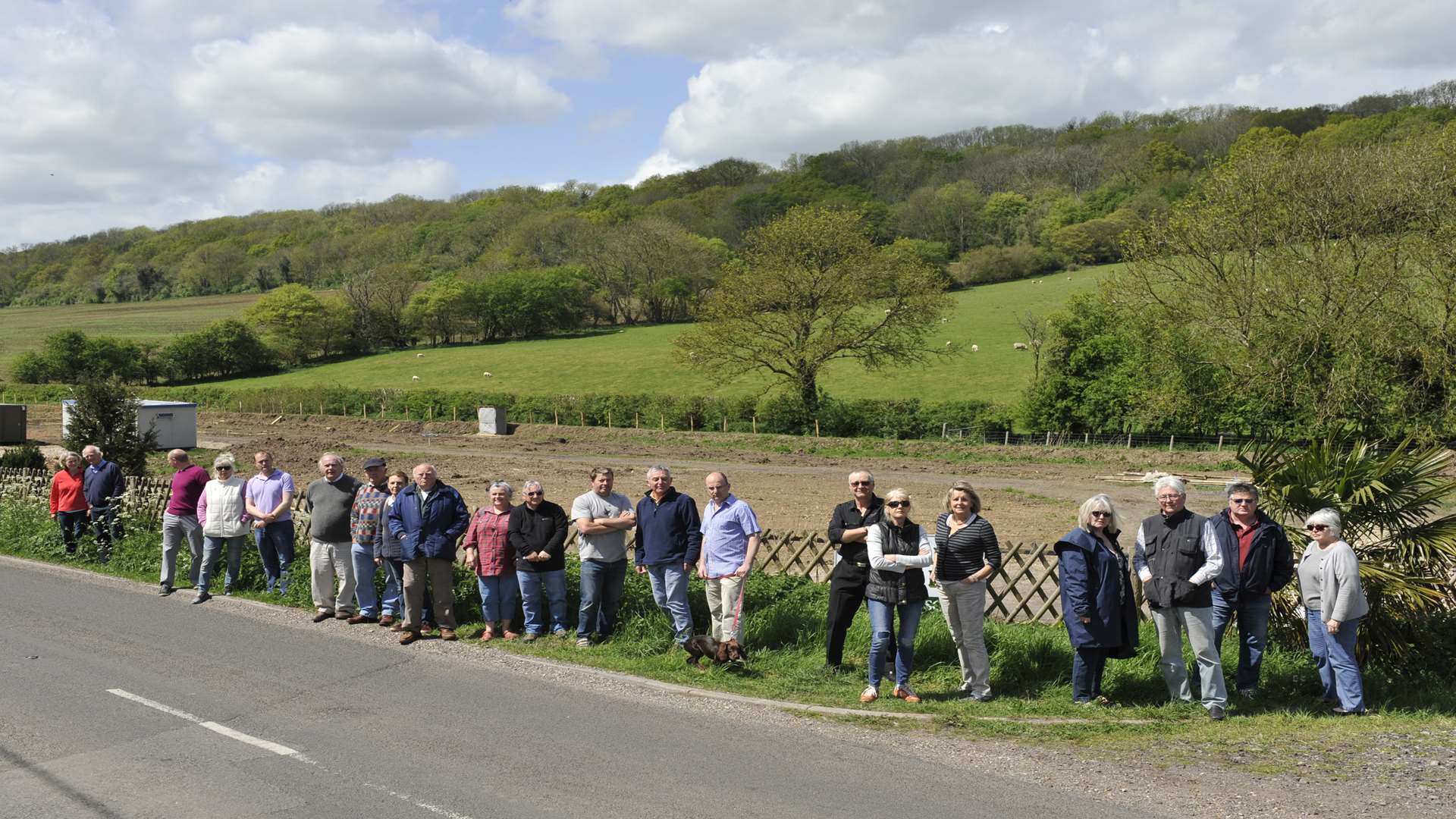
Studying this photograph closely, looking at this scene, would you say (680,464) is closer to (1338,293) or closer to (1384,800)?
(1338,293)

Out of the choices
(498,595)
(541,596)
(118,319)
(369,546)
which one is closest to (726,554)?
(541,596)

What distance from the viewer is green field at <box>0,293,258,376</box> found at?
97.9 meters

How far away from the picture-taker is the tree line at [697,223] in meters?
96.1

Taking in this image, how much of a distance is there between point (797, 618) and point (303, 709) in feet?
15.3

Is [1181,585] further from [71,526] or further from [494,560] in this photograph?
[71,526]

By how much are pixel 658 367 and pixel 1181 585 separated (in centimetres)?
6492

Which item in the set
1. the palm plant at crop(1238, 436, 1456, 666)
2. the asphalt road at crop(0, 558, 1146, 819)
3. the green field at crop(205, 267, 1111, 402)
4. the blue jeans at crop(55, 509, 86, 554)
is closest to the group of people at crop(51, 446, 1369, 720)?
the palm plant at crop(1238, 436, 1456, 666)

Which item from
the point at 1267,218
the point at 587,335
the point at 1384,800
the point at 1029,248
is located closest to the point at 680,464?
the point at 1267,218

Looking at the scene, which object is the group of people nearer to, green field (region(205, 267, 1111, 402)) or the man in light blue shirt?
the man in light blue shirt

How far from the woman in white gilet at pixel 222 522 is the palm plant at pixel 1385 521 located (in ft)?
37.3

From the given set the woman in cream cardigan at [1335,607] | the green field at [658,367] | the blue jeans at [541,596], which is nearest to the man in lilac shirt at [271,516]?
the blue jeans at [541,596]

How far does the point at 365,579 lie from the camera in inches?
461

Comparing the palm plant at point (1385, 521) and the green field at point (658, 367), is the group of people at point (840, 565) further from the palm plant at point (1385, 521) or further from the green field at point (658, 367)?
the green field at point (658, 367)

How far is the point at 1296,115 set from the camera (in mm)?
111938
